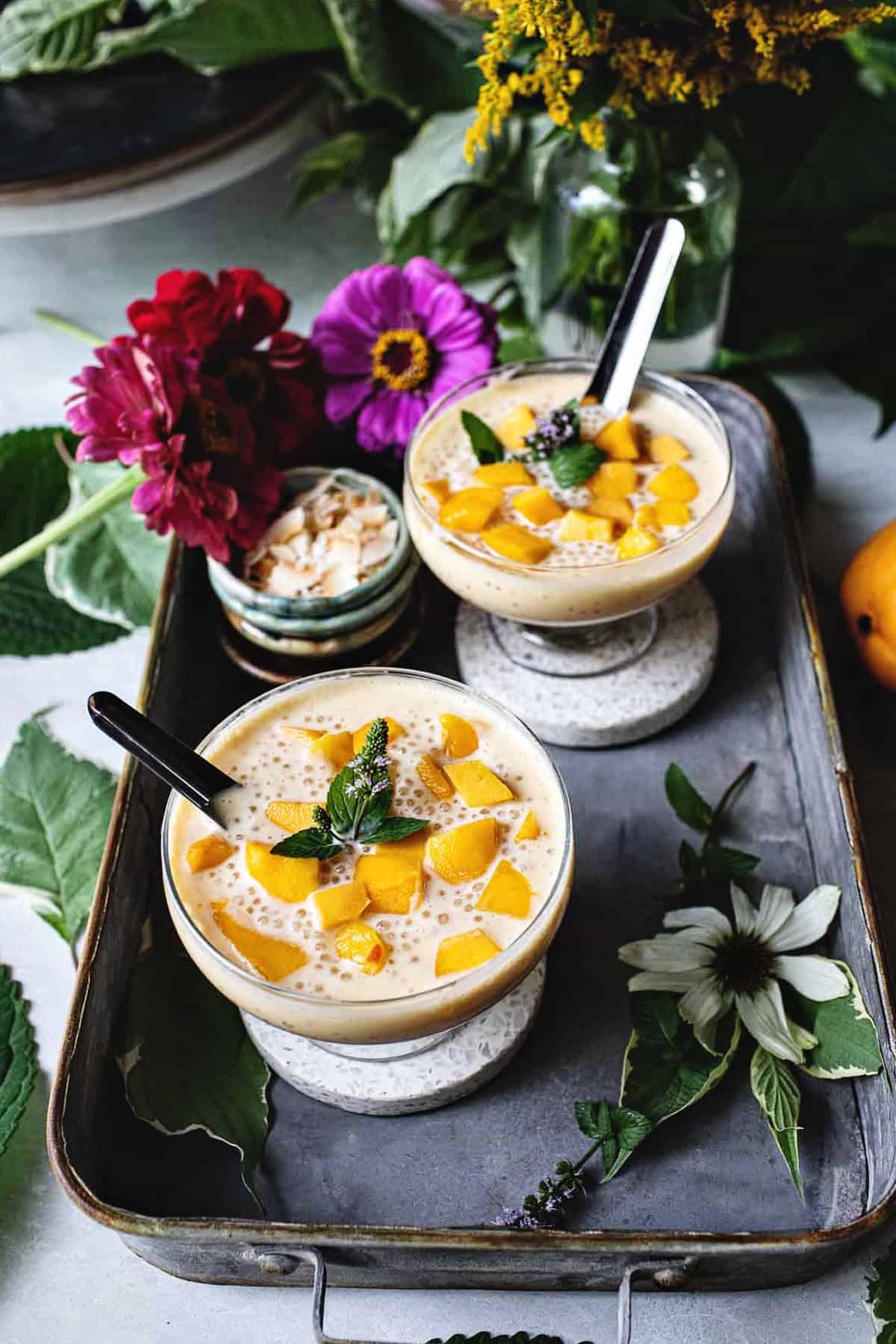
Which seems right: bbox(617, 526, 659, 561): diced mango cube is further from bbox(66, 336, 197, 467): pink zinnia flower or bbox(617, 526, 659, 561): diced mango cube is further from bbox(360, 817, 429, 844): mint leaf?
bbox(66, 336, 197, 467): pink zinnia flower

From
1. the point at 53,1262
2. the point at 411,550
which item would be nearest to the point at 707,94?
the point at 411,550

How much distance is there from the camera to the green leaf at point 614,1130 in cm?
114

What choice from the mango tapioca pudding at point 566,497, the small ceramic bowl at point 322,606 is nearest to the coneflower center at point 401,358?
the mango tapioca pudding at point 566,497

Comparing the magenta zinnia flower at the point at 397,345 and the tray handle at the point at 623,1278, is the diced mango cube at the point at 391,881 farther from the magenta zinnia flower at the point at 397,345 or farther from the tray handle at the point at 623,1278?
the magenta zinnia flower at the point at 397,345

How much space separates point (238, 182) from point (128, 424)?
1.11 m

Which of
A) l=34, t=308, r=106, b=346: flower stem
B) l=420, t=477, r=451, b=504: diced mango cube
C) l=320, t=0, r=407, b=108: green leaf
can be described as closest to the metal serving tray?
l=420, t=477, r=451, b=504: diced mango cube

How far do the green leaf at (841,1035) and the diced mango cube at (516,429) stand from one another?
2.20ft

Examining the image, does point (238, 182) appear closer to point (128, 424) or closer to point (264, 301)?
point (264, 301)

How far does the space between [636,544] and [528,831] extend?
1.28ft

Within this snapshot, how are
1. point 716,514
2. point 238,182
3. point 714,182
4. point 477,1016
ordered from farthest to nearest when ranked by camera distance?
point 238,182
point 714,182
point 716,514
point 477,1016

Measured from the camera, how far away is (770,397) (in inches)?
72.2

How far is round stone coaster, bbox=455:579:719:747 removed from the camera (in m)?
1.48

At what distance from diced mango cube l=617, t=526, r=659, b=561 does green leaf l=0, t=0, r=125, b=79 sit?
130 centimetres

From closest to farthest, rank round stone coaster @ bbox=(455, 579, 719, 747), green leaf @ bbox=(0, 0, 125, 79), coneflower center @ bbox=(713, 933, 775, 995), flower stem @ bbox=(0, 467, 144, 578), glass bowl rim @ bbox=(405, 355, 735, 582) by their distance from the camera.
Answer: coneflower center @ bbox=(713, 933, 775, 995)
glass bowl rim @ bbox=(405, 355, 735, 582)
round stone coaster @ bbox=(455, 579, 719, 747)
flower stem @ bbox=(0, 467, 144, 578)
green leaf @ bbox=(0, 0, 125, 79)
